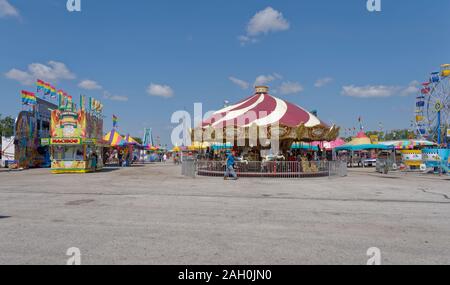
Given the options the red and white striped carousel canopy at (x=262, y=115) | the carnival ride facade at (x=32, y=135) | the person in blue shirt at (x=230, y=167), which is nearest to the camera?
the person in blue shirt at (x=230, y=167)

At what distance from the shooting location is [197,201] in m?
9.84

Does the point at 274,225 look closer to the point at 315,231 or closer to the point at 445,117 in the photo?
the point at 315,231

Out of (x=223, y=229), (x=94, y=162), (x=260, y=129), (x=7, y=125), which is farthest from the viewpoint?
(x=7, y=125)

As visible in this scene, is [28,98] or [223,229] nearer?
[223,229]

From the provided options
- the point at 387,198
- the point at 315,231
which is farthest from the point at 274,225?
the point at 387,198

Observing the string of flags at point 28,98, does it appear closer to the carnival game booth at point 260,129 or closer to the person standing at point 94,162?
the person standing at point 94,162

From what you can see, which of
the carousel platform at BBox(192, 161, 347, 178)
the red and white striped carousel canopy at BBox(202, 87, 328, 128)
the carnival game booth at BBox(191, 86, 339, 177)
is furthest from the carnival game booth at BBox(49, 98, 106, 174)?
the carousel platform at BBox(192, 161, 347, 178)

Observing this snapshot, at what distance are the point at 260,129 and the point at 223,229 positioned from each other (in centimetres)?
1341

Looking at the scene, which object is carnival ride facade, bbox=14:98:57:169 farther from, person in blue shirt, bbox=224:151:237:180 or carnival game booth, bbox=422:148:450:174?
carnival game booth, bbox=422:148:450:174

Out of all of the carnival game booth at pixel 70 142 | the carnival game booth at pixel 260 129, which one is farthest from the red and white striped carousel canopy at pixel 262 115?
the carnival game booth at pixel 70 142

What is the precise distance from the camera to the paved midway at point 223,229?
15.1 ft

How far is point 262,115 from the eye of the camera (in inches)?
820

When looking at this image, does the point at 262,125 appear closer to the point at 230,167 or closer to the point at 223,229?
the point at 230,167

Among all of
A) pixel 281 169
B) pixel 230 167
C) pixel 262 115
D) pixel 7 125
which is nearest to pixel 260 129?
pixel 262 115
